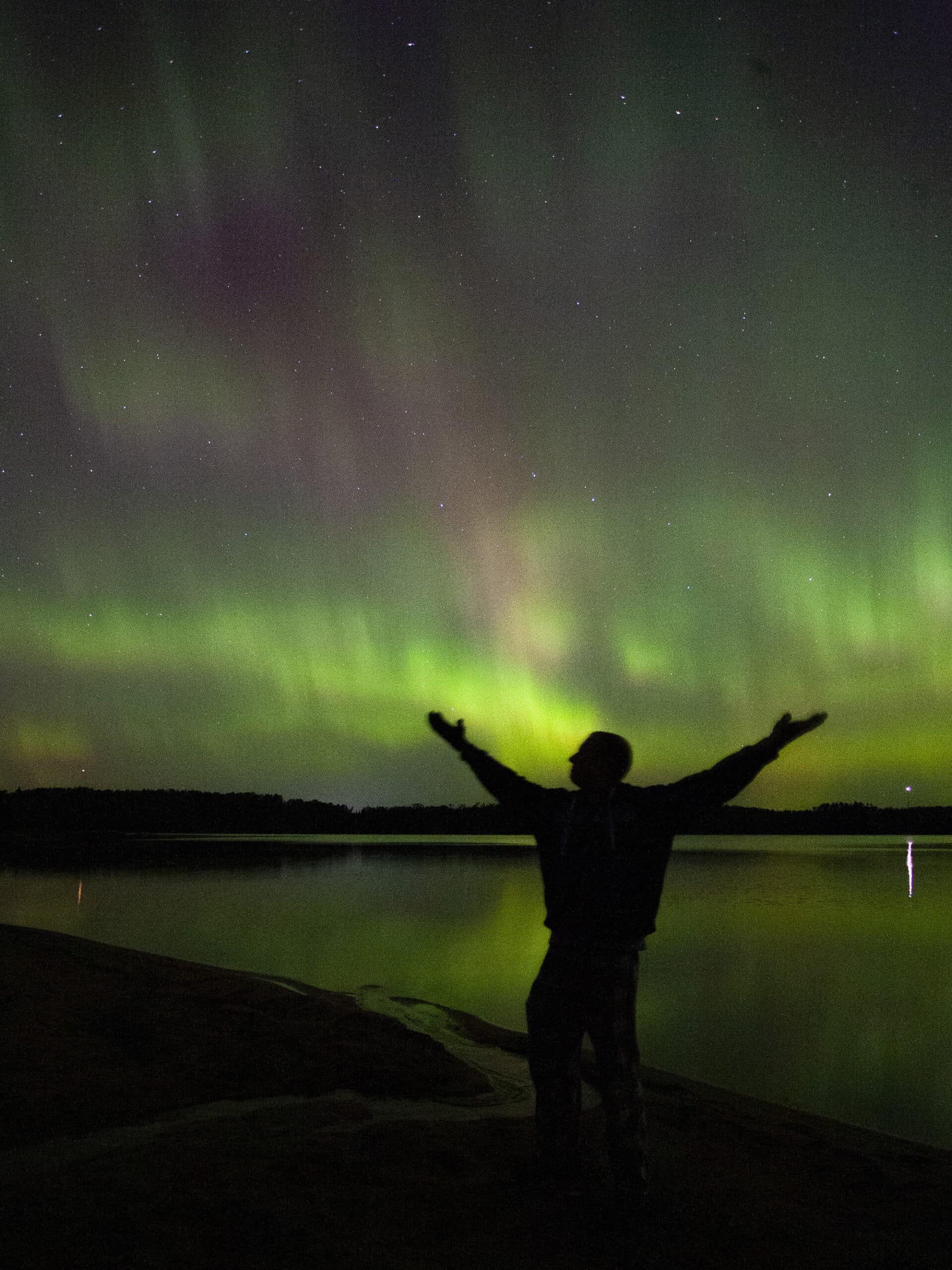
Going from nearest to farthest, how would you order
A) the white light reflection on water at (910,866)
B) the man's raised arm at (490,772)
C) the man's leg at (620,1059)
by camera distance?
the man's leg at (620,1059)
the man's raised arm at (490,772)
the white light reflection on water at (910,866)

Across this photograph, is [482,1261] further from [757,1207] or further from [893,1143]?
[893,1143]

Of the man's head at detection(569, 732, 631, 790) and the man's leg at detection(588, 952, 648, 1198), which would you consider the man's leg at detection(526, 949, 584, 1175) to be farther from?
the man's head at detection(569, 732, 631, 790)

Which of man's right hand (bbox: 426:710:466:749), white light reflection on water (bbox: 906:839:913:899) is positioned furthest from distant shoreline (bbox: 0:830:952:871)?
man's right hand (bbox: 426:710:466:749)

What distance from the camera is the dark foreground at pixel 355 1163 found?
4.38m

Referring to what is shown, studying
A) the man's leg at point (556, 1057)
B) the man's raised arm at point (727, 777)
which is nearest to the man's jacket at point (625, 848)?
the man's raised arm at point (727, 777)

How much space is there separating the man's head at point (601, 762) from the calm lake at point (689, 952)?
28.0 ft

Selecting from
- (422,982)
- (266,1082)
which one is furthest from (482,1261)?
(422,982)

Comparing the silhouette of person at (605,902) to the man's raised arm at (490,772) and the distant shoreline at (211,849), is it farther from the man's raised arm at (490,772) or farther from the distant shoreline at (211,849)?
the distant shoreline at (211,849)

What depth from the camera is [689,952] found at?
2494cm

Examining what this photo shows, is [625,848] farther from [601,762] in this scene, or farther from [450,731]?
[450,731]

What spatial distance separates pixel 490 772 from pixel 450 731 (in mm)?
338

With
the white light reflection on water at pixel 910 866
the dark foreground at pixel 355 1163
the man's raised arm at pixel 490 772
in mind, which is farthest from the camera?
the white light reflection on water at pixel 910 866

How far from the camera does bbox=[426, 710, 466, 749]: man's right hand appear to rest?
16.2 ft

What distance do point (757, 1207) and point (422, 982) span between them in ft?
48.1
